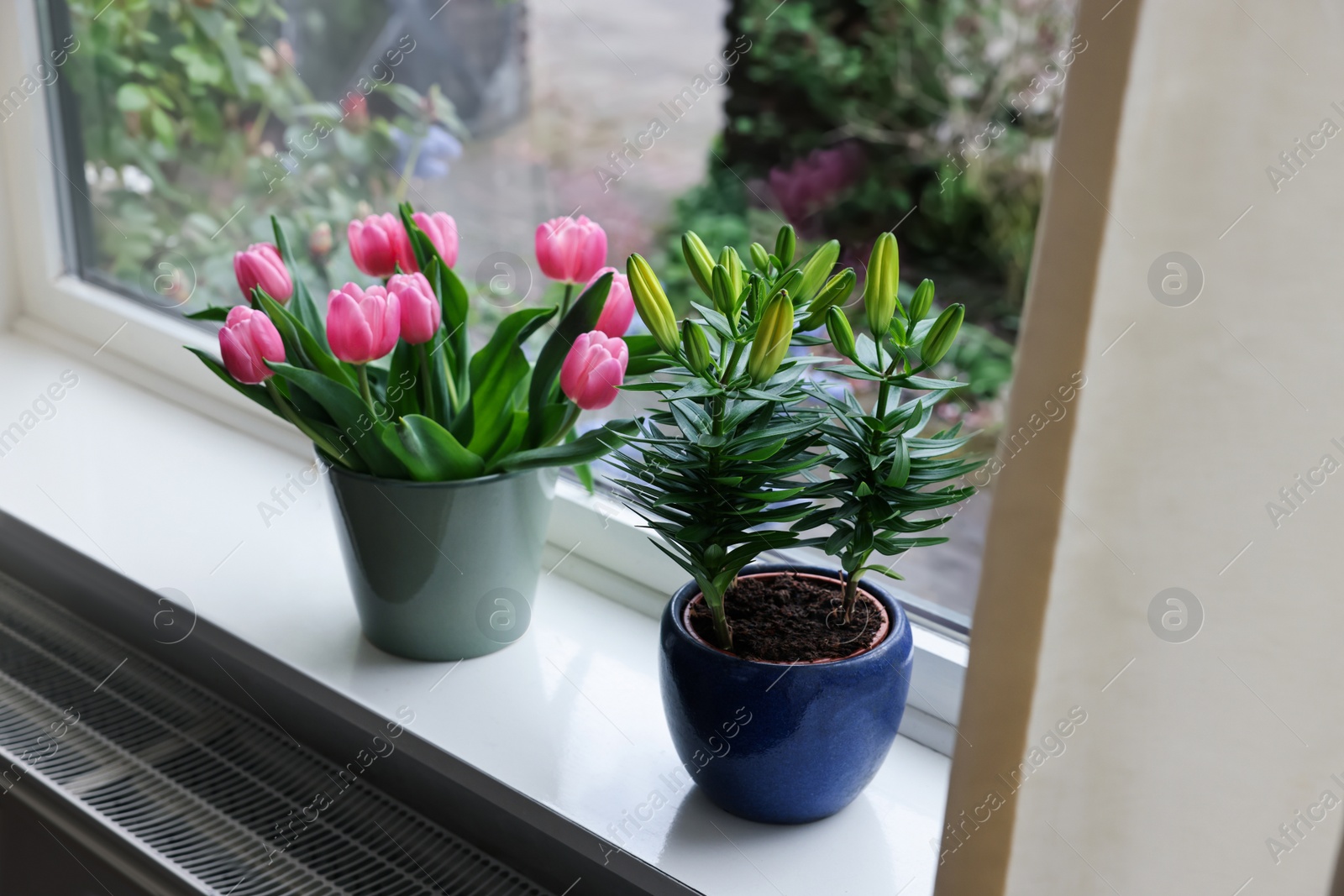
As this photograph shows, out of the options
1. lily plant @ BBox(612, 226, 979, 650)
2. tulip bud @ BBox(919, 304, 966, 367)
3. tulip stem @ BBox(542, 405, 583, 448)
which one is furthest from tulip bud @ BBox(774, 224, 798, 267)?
tulip stem @ BBox(542, 405, 583, 448)

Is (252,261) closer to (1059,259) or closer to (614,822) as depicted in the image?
(614,822)

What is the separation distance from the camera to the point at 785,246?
64 cm

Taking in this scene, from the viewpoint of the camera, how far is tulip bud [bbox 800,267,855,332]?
0.63 meters

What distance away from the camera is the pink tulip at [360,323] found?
708 mm

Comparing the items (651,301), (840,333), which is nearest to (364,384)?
(651,301)

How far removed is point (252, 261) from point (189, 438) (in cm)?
53

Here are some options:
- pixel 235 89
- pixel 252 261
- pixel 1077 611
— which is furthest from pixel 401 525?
pixel 235 89

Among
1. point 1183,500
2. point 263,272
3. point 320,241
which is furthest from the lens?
point 320,241

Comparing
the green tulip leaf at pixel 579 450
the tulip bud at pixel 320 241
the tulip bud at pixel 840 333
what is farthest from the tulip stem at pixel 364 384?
the tulip bud at pixel 320 241

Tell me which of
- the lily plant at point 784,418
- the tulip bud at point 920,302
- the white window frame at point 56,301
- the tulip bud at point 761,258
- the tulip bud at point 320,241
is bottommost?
the white window frame at point 56,301

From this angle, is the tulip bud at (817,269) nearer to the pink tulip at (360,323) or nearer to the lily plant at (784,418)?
the lily plant at (784,418)

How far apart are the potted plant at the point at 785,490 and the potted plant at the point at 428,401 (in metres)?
0.12

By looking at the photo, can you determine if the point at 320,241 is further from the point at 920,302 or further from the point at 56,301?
the point at 920,302

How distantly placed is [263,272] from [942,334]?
0.49 meters
